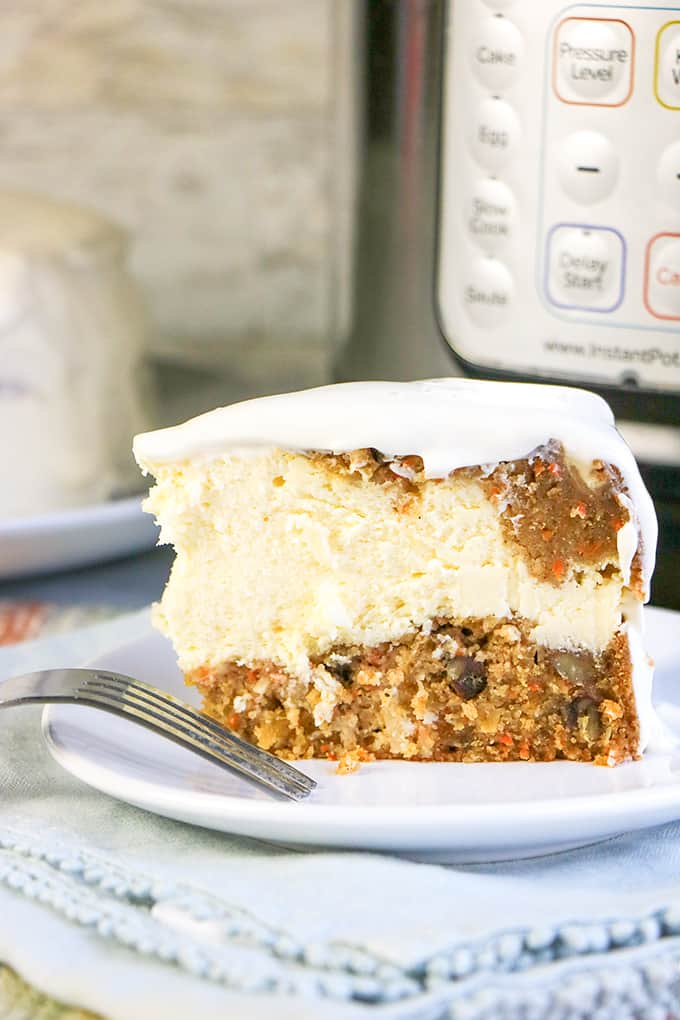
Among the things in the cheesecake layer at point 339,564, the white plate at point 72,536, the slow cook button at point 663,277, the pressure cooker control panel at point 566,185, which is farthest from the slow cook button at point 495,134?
the white plate at point 72,536

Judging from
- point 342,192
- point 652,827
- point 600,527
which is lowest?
point 652,827

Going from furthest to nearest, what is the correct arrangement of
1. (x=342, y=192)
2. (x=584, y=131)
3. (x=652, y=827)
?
(x=342, y=192), (x=584, y=131), (x=652, y=827)

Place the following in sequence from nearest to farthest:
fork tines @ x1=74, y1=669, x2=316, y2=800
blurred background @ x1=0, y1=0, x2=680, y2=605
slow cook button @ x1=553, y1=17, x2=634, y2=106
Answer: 1. fork tines @ x1=74, y1=669, x2=316, y2=800
2. slow cook button @ x1=553, y1=17, x2=634, y2=106
3. blurred background @ x1=0, y1=0, x2=680, y2=605

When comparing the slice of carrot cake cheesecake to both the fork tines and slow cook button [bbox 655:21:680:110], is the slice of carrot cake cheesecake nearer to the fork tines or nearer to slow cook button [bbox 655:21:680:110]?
the fork tines

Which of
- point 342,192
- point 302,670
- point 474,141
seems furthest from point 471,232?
point 302,670

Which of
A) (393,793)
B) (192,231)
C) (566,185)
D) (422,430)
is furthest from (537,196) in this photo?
(192,231)

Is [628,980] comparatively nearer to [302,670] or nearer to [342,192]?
[302,670]

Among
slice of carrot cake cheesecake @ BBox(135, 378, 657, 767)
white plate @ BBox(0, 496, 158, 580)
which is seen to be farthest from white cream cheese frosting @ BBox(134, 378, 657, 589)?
white plate @ BBox(0, 496, 158, 580)

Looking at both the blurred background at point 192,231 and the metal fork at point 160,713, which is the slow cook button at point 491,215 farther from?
the metal fork at point 160,713
